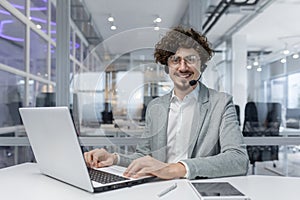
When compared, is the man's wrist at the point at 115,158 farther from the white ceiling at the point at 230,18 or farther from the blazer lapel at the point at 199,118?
the white ceiling at the point at 230,18

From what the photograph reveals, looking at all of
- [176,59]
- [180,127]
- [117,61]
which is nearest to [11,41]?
[117,61]

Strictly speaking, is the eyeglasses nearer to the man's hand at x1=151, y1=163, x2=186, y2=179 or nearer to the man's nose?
the man's nose

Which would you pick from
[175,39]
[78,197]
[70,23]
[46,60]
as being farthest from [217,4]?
[78,197]

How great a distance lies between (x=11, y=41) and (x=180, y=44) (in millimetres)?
1976

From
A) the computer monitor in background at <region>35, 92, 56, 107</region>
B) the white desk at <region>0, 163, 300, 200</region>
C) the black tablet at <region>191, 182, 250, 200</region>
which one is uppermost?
the computer monitor in background at <region>35, 92, 56, 107</region>

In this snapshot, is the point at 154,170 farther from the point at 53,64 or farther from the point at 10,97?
the point at 10,97

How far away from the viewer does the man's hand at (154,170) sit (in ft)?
3.56

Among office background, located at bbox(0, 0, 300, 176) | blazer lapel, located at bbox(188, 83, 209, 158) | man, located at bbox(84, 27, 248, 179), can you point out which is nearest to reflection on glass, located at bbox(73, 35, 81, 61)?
office background, located at bbox(0, 0, 300, 176)

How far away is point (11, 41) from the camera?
117 inches

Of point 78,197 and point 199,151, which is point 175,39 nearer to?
point 199,151

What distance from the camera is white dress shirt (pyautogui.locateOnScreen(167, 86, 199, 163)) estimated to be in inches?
56.0

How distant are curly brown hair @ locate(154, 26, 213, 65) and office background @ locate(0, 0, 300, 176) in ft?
1.51

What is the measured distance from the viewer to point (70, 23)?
115 inches

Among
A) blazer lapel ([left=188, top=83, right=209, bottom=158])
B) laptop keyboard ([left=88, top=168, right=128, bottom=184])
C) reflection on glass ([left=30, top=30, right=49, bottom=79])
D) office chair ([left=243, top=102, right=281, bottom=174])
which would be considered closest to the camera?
laptop keyboard ([left=88, top=168, right=128, bottom=184])
